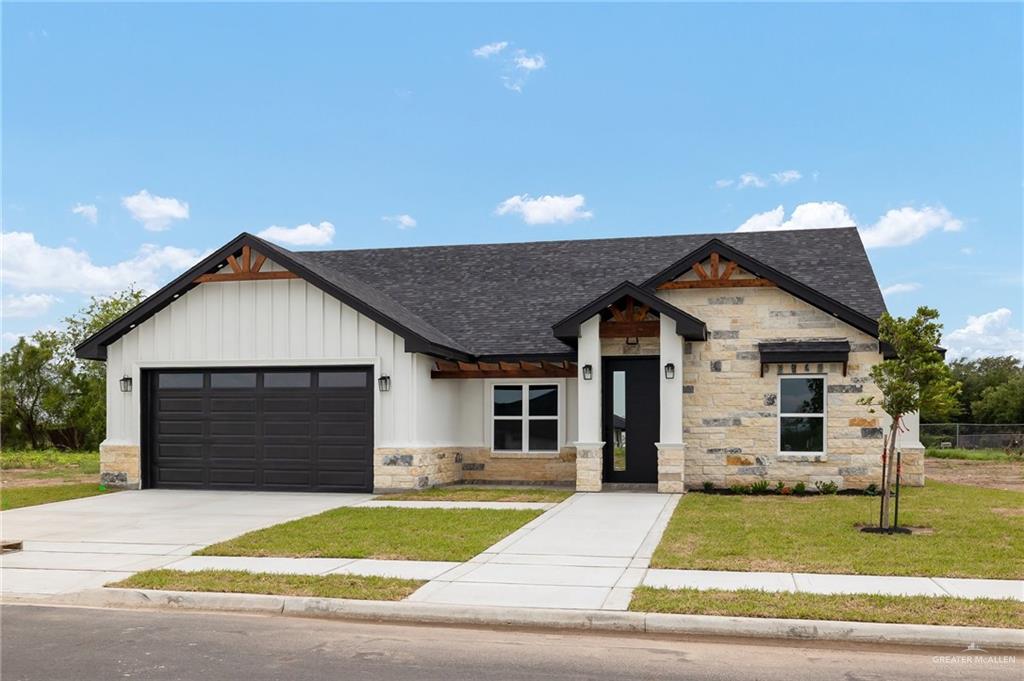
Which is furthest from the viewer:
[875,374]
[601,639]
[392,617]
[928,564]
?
[875,374]

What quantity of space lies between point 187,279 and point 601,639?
14137 mm

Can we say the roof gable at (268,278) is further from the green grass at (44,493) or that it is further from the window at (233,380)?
the green grass at (44,493)

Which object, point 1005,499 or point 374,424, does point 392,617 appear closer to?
point 374,424

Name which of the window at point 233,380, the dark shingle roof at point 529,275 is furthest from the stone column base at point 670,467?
the window at point 233,380

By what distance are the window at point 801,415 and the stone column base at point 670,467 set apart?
7.66 feet

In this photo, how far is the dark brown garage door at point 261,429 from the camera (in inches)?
753

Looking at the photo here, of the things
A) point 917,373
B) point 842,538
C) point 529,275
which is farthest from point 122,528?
point 529,275

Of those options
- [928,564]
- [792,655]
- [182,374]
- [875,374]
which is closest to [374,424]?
[182,374]

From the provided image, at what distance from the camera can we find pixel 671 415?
59.7 ft

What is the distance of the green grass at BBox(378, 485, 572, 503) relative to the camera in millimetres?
17297

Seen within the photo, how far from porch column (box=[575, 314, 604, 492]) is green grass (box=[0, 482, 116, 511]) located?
32.4 feet

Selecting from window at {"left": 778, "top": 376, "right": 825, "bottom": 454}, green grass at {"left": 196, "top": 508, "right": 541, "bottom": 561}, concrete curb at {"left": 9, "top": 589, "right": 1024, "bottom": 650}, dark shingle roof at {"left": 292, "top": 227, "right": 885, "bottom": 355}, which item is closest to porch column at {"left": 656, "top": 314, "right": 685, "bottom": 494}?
window at {"left": 778, "top": 376, "right": 825, "bottom": 454}

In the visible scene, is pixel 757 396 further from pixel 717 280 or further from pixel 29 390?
pixel 29 390

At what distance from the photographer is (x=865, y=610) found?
26.3 feet
